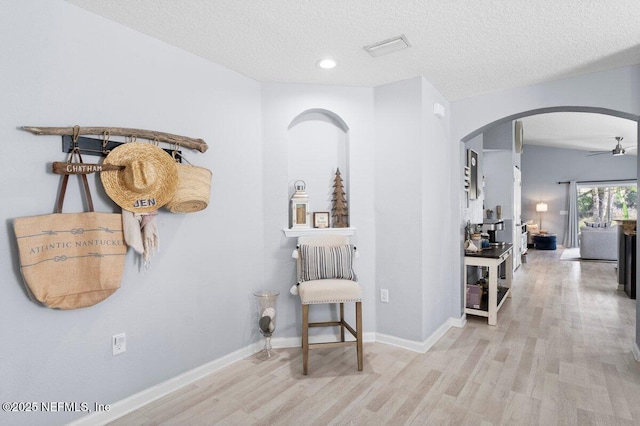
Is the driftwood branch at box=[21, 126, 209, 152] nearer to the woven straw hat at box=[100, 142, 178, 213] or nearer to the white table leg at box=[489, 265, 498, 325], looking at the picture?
the woven straw hat at box=[100, 142, 178, 213]

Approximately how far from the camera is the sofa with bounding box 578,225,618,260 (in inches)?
293

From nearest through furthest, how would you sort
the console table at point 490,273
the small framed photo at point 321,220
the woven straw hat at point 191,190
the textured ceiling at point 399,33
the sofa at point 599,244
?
the textured ceiling at point 399,33 → the woven straw hat at point 191,190 → the small framed photo at point 321,220 → the console table at point 490,273 → the sofa at point 599,244

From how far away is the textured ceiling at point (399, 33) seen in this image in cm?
189

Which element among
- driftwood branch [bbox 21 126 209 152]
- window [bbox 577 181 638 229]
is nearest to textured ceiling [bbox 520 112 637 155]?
window [bbox 577 181 638 229]

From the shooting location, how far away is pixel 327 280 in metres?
2.71

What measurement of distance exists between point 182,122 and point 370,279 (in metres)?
2.02

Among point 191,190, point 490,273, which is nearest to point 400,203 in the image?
point 490,273

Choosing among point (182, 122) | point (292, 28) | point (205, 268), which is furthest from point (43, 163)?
point (292, 28)

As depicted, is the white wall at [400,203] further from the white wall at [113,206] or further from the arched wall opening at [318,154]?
the white wall at [113,206]

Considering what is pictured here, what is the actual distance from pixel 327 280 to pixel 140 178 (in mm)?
1483

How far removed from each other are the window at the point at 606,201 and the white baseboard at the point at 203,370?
9.17 meters

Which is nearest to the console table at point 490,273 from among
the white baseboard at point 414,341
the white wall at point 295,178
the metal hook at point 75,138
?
the white baseboard at point 414,341

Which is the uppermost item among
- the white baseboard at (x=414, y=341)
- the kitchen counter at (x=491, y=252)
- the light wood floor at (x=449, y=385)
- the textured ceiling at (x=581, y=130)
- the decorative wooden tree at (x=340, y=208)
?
the textured ceiling at (x=581, y=130)

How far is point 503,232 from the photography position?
20.1ft
